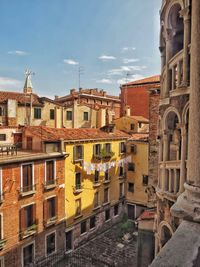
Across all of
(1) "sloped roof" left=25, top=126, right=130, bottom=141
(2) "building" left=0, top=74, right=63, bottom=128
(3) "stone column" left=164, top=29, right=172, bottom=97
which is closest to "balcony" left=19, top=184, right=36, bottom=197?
(1) "sloped roof" left=25, top=126, right=130, bottom=141

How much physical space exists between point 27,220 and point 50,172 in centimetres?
423

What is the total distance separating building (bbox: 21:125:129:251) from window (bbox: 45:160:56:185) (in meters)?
1.22

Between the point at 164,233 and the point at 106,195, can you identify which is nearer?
the point at 164,233

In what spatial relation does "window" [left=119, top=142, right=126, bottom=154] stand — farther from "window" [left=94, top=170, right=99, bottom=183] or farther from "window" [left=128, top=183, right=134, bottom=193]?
"window" [left=94, top=170, right=99, bottom=183]

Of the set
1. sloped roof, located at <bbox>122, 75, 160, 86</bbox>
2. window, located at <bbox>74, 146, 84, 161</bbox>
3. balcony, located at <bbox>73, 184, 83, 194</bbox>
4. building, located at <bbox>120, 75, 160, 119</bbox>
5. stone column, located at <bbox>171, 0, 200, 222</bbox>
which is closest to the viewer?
stone column, located at <bbox>171, 0, 200, 222</bbox>

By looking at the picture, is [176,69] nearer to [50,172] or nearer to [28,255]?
[50,172]

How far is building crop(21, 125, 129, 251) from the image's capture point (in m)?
22.2

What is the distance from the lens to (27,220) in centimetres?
1823

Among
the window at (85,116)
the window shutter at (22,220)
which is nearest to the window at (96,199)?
the window shutter at (22,220)

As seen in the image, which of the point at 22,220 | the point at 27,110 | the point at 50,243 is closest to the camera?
the point at 22,220

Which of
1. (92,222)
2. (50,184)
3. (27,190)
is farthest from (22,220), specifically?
(92,222)

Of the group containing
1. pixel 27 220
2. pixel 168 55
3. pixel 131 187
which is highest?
pixel 168 55

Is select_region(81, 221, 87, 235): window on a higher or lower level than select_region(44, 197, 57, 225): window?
lower

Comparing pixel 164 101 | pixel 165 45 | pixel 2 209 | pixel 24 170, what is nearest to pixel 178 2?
pixel 165 45
